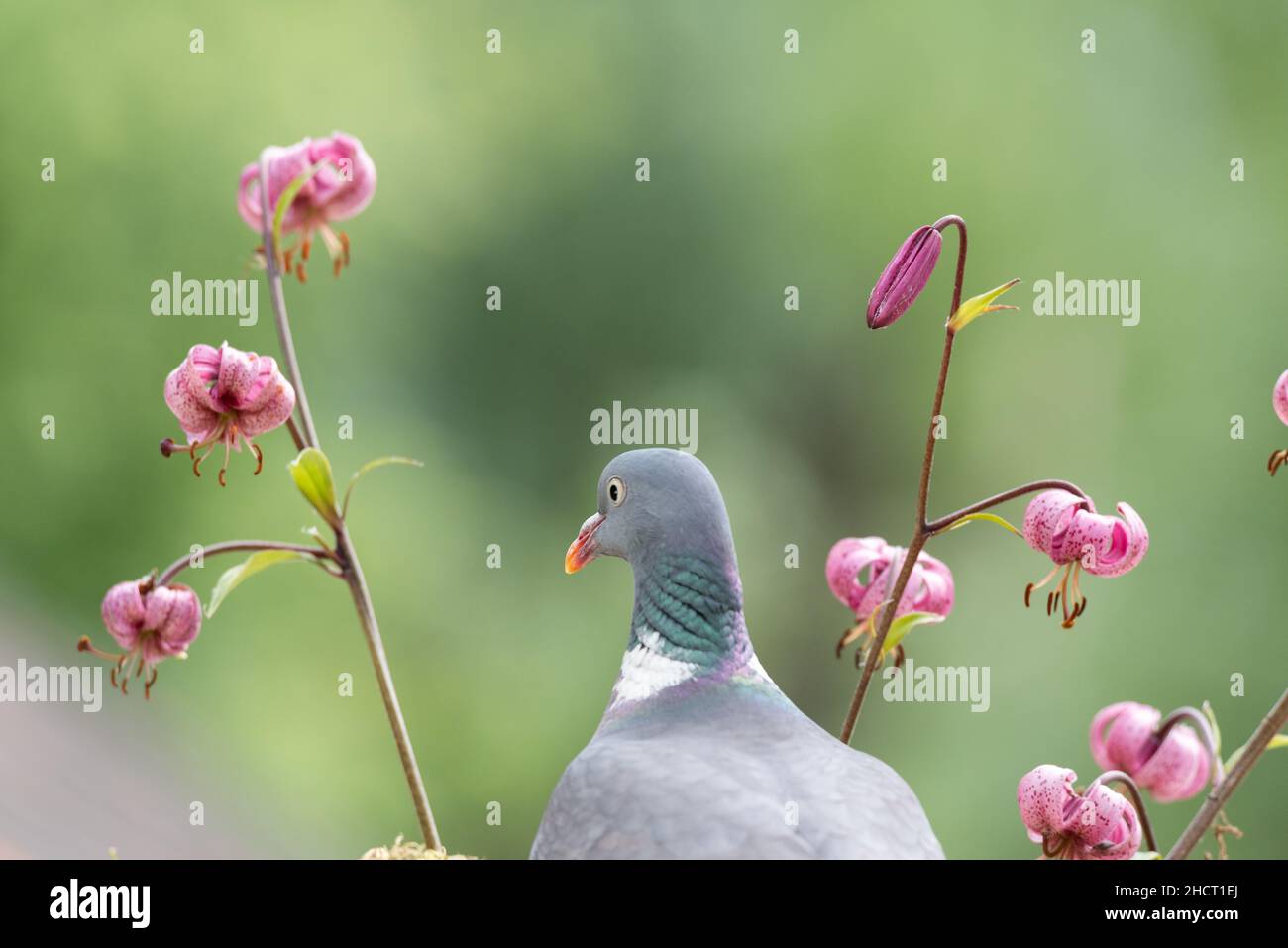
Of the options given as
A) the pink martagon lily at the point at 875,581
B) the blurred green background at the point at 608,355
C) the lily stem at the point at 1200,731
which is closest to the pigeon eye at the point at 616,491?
the pink martagon lily at the point at 875,581

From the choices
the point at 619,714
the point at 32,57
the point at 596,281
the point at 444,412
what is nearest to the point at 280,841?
the point at 444,412

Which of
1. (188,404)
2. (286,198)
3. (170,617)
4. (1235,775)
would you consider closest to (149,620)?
(170,617)

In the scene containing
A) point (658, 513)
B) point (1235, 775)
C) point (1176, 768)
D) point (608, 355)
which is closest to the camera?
point (1235, 775)

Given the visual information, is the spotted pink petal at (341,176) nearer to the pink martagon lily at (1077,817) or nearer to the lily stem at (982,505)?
the lily stem at (982,505)

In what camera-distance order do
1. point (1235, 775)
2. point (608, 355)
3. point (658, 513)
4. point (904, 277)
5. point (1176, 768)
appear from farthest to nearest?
1. point (608, 355)
2. point (658, 513)
3. point (1176, 768)
4. point (904, 277)
5. point (1235, 775)

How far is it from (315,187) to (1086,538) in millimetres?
573

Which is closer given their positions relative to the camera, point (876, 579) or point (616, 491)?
point (876, 579)

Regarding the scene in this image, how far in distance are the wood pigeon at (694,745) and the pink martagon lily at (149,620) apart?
265 mm

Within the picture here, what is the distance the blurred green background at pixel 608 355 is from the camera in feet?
12.0

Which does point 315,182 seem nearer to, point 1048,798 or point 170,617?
point 170,617

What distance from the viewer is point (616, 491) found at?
1224mm
